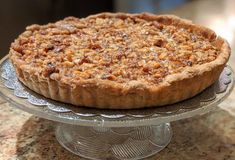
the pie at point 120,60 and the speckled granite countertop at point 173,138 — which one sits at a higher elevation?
the pie at point 120,60

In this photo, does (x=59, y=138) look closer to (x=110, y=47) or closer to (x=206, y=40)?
(x=110, y=47)

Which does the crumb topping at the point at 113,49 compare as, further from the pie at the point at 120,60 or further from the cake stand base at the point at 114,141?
the cake stand base at the point at 114,141

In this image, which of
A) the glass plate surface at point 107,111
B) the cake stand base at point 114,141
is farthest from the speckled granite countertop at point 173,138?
the glass plate surface at point 107,111

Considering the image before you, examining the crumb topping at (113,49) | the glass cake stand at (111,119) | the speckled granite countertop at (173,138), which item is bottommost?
the speckled granite countertop at (173,138)

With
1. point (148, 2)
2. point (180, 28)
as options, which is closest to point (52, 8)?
point (148, 2)

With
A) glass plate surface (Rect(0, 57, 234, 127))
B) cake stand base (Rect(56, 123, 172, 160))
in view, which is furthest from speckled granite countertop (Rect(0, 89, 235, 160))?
glass plate surface (Rect(0, 57, 234, 127))

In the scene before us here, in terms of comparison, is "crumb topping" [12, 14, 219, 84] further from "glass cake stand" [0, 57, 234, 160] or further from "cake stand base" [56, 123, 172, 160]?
"cake stand base" [56, 123, 172, 160]
